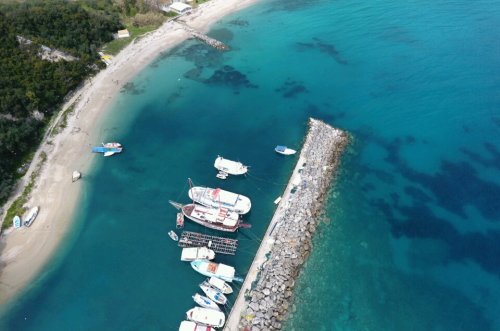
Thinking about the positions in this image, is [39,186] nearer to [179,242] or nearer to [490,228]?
[179,242]

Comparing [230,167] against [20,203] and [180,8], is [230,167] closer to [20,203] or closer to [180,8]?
[20,203]

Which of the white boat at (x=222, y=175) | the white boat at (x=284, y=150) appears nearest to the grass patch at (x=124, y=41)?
the white boat at (x=222, y=175)

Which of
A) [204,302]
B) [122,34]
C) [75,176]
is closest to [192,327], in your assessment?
[204,302]

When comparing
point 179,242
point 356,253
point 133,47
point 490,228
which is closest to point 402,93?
point 490,228

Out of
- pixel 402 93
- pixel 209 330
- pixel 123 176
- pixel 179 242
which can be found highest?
pixel 402 93

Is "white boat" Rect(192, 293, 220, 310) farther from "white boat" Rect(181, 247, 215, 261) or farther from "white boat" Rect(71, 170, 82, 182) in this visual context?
"white boat" Rect(71, 170, 82, 182)

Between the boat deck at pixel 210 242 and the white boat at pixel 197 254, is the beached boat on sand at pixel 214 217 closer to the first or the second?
the boat deck at pixel 210 242

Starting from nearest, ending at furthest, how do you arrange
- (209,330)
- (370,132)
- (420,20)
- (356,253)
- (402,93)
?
(209,330)
(356,253)
(370,132)
(402,93)
(420,20)
